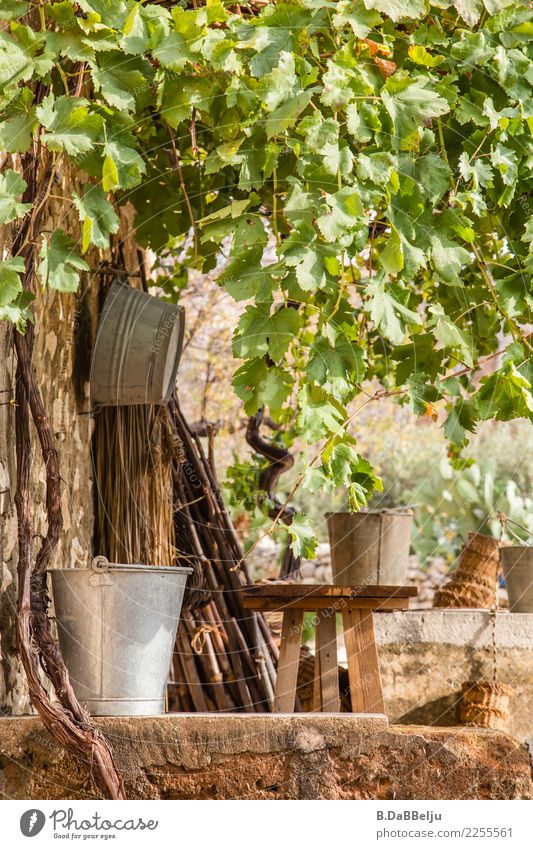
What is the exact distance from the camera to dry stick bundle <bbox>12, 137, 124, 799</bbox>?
1.67m

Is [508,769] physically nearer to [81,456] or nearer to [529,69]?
[81,456]

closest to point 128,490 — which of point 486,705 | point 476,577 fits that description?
point 486,705

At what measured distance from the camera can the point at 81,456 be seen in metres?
2.27

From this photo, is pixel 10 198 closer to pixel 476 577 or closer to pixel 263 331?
pixel 263 331

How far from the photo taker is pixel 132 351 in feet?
7.24

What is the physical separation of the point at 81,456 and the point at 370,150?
3.27 ft

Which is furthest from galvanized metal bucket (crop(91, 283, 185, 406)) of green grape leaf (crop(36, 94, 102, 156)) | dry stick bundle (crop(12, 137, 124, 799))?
green grape leaf (crop(36, 94, 102, 156))

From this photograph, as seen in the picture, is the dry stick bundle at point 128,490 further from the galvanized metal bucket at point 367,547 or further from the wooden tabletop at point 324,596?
the galvanized metal bucket at point 367,547

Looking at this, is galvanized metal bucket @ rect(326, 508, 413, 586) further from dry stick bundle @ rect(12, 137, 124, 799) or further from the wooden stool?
dry stick bundle @ rect(12, 137, 124, 799)

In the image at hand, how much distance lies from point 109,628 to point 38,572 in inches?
6.4

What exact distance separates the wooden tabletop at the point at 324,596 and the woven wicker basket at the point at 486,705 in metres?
0.52

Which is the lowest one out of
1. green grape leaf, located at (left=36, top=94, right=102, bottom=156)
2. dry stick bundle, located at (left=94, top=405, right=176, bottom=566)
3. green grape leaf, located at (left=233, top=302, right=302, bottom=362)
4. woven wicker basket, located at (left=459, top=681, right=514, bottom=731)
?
woven wicker basket, located at (left=459, top=681, right=514, bottom=731)

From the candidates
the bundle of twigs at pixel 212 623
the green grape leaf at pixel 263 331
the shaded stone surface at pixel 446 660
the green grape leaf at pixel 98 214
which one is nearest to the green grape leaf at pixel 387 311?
the green grape leaf at pixel 263 331
